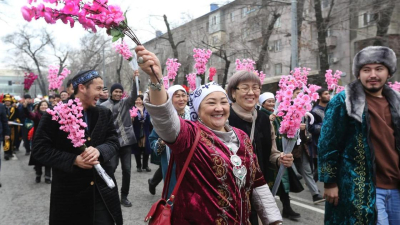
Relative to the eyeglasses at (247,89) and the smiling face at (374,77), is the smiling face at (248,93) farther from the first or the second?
the smiling face at (374,77)

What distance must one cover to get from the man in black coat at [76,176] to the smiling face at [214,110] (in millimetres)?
1197

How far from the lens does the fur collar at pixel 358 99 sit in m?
2.87

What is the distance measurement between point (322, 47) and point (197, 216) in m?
16.6

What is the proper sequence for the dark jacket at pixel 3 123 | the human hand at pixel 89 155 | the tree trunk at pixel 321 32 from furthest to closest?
the tree trunk at pixel 321 32 < the dark jacket at pixel 3 123 < the human hand at pixel 89 155

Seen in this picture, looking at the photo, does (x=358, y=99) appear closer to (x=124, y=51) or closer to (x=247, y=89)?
(x=247, y=89)

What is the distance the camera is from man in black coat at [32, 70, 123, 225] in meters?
3.07

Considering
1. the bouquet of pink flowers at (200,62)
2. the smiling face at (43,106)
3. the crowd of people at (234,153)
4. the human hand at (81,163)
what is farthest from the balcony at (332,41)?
the human hand at (81,163)

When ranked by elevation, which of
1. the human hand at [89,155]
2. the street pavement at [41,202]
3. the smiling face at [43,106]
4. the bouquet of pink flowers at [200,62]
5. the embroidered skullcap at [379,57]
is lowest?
the street pavement at [41,202]

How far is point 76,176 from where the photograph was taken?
313cm

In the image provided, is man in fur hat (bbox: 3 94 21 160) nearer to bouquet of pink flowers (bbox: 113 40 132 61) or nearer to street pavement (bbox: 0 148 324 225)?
street pavement (bbox: 0 148 324 225)

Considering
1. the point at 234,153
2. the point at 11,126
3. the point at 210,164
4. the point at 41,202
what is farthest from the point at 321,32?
the point at 210,164

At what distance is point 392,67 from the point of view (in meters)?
2.98

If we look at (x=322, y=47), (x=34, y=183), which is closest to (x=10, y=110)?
(x=34, y=183)

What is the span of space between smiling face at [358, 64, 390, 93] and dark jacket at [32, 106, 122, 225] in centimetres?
237
